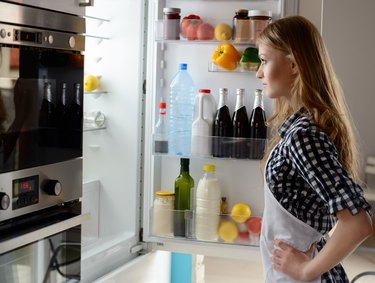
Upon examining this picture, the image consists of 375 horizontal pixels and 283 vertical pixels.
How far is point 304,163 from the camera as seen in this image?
1452 mm

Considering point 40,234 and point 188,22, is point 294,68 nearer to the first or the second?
point 40,234

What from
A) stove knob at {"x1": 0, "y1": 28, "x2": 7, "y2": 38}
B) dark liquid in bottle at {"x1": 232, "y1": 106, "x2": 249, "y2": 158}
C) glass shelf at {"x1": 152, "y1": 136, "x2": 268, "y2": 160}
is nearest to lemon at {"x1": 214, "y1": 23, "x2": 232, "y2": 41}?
dark liquid in bottle at {"x1": 232, "y1": 106, "x2": 249, "y2": 158}

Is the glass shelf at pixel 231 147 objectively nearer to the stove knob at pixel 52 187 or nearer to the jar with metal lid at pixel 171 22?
the jar with metal lid at pixel 171 22

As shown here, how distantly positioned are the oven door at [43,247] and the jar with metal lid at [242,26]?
983 millimetres

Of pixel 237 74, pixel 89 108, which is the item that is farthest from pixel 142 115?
pixel 237 74

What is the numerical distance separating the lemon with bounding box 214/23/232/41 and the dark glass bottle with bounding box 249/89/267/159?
0.78ft

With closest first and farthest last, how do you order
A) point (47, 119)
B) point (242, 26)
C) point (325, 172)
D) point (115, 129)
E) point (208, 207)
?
point (325, 172) → point (47, 119) → point (242, 26) → point (208, 207) → point (115, 129)

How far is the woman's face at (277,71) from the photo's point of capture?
1585mm

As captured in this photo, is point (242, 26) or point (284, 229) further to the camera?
point (242, 26)

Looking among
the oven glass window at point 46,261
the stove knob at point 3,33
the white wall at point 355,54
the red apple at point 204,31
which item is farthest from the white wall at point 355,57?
the stove knob at point 3,33

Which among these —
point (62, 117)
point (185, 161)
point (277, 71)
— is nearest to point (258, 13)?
point (185, 161)

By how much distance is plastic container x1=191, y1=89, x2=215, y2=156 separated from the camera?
Answer: 2537 mm

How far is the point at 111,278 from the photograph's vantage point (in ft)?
7.97

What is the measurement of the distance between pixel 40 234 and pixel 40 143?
0.70ft
